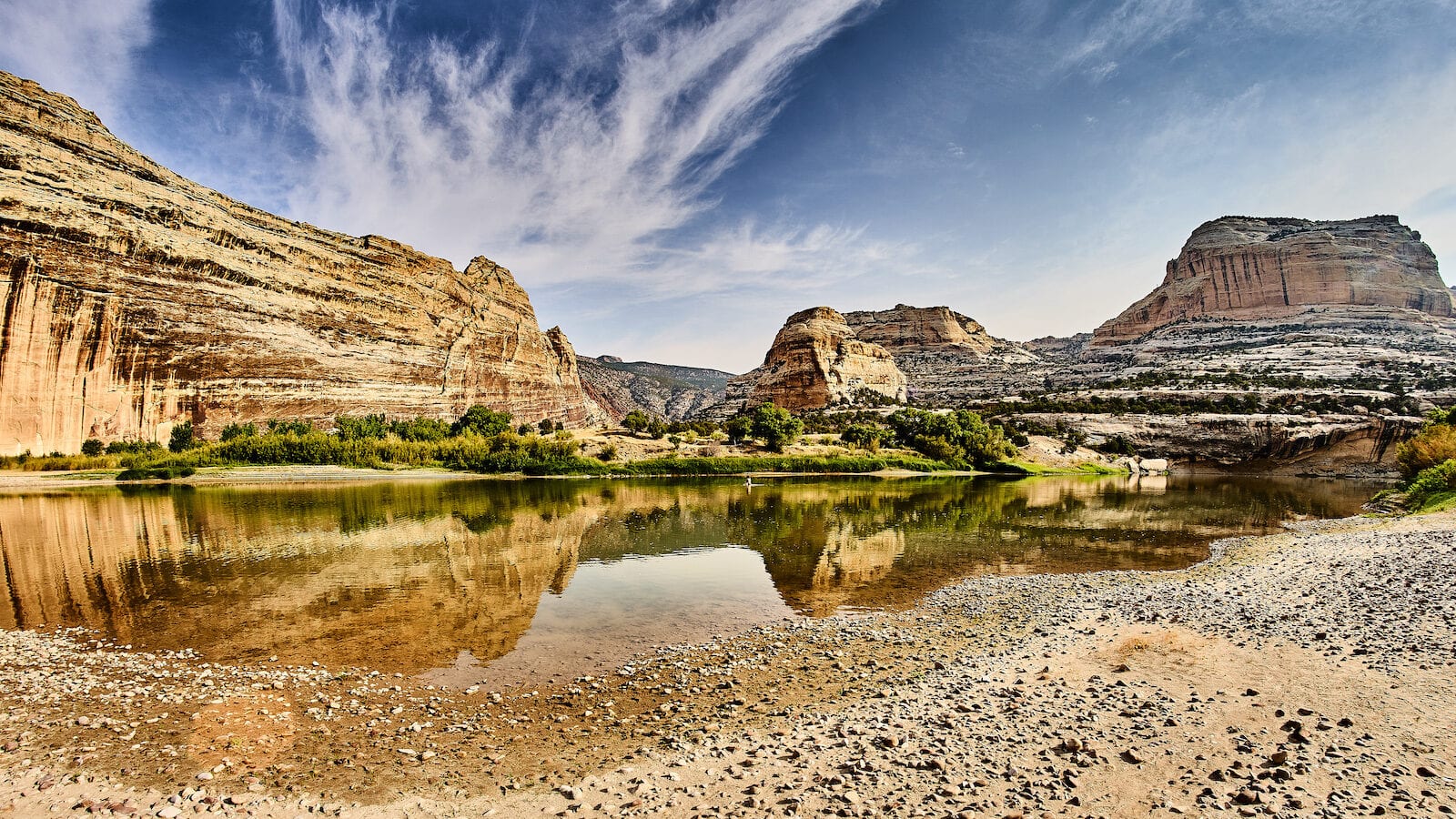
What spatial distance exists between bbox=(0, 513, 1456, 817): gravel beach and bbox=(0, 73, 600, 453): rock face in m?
71.8

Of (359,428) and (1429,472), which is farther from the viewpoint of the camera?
(359,428)

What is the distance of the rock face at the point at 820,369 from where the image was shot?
13438 cm

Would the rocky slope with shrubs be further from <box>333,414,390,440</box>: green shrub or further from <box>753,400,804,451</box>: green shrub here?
<box>333,414,390,440</box>: green shrub

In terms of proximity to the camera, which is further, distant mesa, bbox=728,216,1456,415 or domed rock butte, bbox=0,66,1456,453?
distant mesa, bbox=728,216,1456,415

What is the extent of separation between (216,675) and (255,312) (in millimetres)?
84066

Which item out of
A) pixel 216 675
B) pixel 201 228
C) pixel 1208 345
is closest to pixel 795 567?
pixel 216 675

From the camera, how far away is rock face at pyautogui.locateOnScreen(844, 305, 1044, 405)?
139 meters

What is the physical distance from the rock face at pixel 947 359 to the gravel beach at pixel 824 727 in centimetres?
12345

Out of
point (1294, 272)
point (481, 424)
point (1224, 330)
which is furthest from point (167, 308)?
point (1294, 272)

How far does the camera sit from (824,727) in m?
8.70

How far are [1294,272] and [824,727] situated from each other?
199031mm

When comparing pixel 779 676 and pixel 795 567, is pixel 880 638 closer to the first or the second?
pixel 779 676

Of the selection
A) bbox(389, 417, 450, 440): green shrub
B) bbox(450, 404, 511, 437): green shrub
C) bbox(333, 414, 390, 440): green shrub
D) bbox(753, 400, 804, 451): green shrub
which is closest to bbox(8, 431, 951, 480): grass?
bbox(333, 414, 390, 440): green shrub

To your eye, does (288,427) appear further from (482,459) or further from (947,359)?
(947,359)
